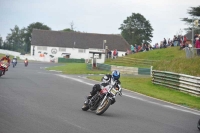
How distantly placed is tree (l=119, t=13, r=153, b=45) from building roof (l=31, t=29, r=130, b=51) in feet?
45.4

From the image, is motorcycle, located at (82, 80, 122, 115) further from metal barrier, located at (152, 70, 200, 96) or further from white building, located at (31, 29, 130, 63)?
white building, located at (31, 29, 130, 63)

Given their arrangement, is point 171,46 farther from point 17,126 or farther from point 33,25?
point 33,25

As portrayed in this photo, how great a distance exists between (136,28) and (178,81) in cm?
9822

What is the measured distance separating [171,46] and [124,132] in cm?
4250

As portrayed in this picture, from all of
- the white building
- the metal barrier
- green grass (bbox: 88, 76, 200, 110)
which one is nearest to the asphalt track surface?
green grass (bbox: 88, 76, 200, 110)

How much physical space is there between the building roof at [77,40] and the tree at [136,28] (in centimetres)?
1383

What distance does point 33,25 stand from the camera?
153 metres

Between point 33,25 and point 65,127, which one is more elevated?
point 33,25

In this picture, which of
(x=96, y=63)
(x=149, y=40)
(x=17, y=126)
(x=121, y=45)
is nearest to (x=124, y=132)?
(x=17, y=126)

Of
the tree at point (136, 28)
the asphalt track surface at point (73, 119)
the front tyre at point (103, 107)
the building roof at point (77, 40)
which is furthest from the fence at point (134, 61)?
the tree at point (136, 28)

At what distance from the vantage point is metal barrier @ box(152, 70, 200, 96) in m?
23.4

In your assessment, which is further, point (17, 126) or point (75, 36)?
point (75, 36)

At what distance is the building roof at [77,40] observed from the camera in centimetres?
10712

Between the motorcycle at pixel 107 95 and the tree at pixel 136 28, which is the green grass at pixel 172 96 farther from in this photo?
the tree at pixel 136 28
